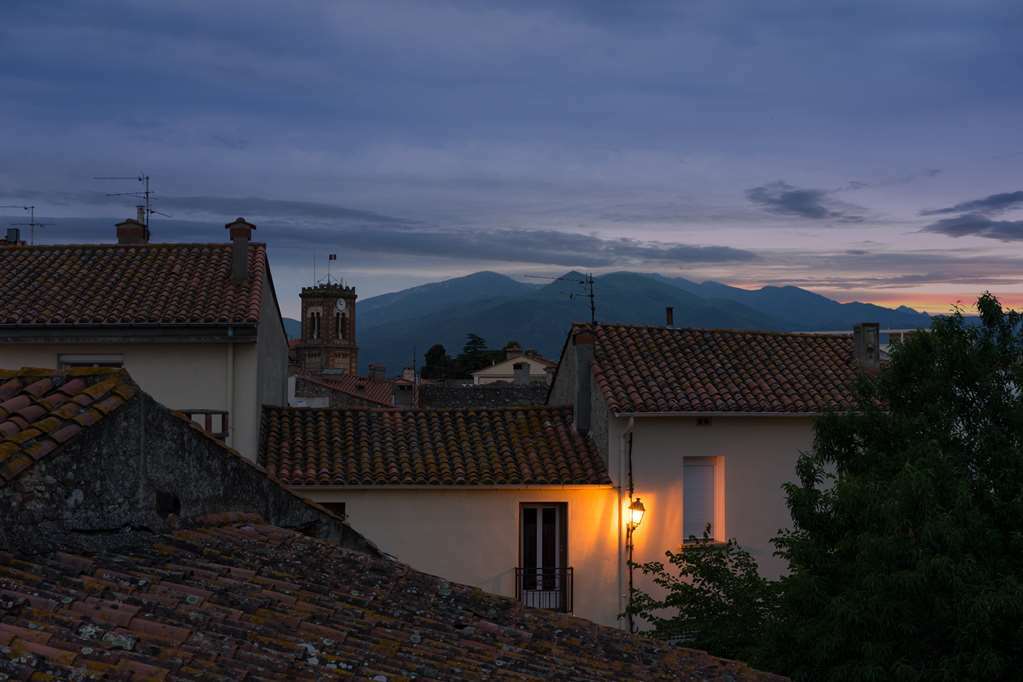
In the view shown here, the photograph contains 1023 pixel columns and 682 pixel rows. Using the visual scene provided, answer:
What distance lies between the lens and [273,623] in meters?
5.26

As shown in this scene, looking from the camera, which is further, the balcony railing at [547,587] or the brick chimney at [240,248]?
the brick chimney at [240,248]

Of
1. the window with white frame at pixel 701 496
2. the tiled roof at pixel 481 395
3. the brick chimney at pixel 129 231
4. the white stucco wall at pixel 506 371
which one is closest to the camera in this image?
the window with white frame at pixel 701 496

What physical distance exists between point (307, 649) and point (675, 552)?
1546 cm

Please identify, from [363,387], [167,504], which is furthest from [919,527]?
[363,387]

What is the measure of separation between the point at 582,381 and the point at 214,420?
7.07 meters

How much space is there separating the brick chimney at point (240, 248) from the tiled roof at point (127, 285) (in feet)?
0.57

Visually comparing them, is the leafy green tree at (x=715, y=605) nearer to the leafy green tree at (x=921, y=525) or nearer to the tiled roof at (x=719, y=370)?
the leafy green tree at (x=921, y=525)

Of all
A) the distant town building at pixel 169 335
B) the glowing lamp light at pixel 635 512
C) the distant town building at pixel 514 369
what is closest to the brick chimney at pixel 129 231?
the distant town building at pixel 169 335

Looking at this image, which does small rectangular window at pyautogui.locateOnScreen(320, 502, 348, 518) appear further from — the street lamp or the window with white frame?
the window with white frame

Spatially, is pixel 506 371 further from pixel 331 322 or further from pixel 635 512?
pixel 331 322

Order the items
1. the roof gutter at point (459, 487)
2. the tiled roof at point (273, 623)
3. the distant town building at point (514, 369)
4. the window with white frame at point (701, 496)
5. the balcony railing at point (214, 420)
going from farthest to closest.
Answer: the distant town building at point (514, 369)
the window with white frame at point (701, 496)
the roof gutter at point (459, 487)
the balcony railing at point (214, 420)
the tiled roof at point (273, 623)

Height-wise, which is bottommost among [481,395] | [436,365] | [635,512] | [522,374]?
[635,512]

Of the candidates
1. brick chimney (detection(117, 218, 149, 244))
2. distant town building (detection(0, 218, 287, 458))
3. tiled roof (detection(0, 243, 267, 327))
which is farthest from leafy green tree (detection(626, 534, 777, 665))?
brick chimney (detection(117, 218, 149, 244))

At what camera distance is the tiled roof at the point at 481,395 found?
44.6 meters
